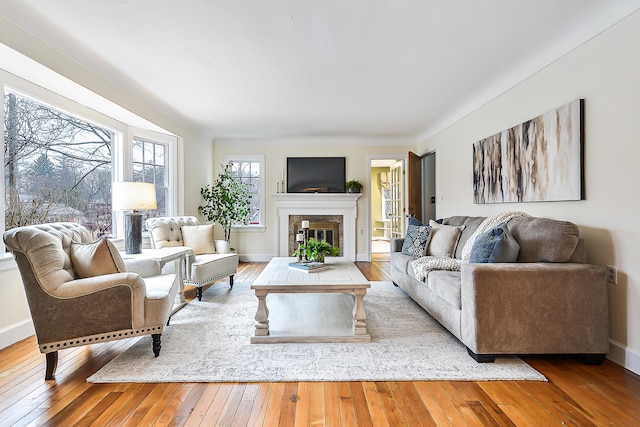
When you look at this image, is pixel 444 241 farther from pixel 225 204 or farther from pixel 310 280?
pixel 225 204

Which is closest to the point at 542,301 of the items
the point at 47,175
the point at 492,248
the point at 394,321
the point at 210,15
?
the point at 492,248

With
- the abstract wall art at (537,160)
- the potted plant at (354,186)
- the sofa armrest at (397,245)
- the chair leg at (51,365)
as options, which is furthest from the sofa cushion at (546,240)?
the potted plant at (354,186)

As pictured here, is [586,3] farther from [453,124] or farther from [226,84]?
[226,84]

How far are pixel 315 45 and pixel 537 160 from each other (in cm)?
216

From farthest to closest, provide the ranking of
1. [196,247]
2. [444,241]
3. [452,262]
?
[196,247]
[444,241]
[452,262]

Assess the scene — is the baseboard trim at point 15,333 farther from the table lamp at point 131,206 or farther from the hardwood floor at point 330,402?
the table lamp at point 131,206

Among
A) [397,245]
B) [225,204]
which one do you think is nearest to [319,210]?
[225,204]

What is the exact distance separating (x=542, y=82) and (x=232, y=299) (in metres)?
3.74

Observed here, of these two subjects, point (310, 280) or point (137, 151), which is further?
point (137, 151)

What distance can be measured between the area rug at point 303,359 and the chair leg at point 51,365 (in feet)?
0.83

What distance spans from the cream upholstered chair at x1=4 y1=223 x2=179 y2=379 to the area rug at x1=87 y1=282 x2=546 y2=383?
246mm

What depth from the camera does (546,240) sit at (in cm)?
238

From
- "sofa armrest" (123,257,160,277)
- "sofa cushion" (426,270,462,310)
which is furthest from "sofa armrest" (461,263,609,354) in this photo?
"sofa armrest" (123,257,160,277)

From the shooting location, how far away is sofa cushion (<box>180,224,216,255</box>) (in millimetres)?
4145
